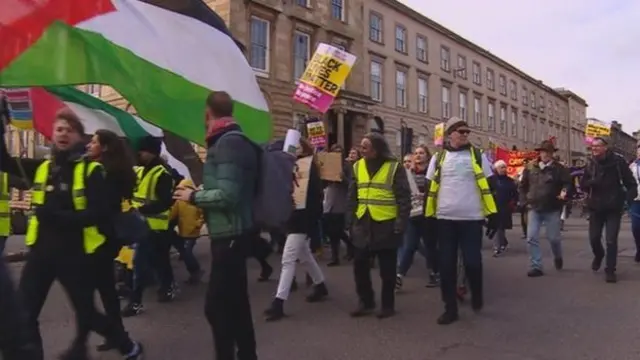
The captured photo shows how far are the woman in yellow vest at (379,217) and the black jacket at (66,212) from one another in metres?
2.68

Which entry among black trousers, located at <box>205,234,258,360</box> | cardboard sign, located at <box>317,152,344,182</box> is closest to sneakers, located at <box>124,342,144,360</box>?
black trousers, located at <box>205,234,258,360</box>

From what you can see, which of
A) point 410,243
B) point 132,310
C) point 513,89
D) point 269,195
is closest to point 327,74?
point 410,243

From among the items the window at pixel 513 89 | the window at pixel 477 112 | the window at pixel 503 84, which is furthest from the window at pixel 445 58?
the window at pixel 513 89

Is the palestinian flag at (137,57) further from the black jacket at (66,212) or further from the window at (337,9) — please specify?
the window at (337,9)

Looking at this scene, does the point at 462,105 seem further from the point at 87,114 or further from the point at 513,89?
the point at 87,114

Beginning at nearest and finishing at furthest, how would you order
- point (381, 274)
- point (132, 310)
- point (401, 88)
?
point (381, 274)
point (132, 310)
point (401, 88)

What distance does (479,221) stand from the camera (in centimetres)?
606

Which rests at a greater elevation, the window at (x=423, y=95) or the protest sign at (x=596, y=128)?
the window at (x=423, y=95)

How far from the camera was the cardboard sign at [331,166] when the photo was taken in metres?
9.66

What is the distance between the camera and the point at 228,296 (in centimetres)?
387

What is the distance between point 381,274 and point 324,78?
257 inches

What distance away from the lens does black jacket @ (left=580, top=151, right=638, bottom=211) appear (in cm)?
810

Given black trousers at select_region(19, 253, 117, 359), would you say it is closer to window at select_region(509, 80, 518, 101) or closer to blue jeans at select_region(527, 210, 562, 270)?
blue jeans at select_region(527, 210, 562, 270)

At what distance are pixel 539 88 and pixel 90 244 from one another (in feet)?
215
